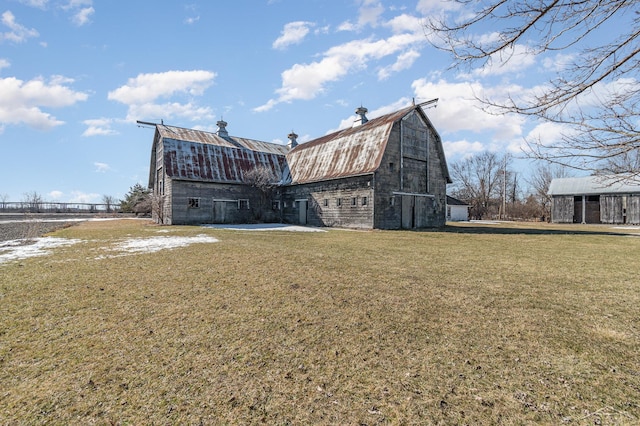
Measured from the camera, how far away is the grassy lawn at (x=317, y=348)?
2.19 m

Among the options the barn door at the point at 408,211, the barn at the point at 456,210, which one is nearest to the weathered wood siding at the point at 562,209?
the barn at the point at 456,210

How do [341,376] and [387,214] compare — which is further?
[387,214]

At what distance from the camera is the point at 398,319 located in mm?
3801

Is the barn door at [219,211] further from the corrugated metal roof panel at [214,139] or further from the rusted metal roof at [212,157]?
the corrugated metal roof panel at [214,139]

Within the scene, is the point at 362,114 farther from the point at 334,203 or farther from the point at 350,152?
the point at 334,203

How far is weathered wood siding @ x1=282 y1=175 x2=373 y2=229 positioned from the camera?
18953 mm

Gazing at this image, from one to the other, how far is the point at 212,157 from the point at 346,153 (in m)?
11.6

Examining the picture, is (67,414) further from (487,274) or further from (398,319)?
(487,274)

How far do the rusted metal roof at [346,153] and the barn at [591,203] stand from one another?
82.2 feet

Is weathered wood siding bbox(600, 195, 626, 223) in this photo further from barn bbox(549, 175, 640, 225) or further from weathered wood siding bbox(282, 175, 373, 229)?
weathered wood siding bbox(282, 175, 373, 229)

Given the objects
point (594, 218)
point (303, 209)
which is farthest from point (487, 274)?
point (594, 218)

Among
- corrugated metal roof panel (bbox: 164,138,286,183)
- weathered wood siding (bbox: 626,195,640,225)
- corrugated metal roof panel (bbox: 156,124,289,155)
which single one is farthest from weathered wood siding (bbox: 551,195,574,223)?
corrugated metal roof panel (bbox: 164,138,286,183)

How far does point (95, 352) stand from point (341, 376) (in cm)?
244

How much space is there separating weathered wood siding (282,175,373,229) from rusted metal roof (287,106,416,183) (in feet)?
2.04
